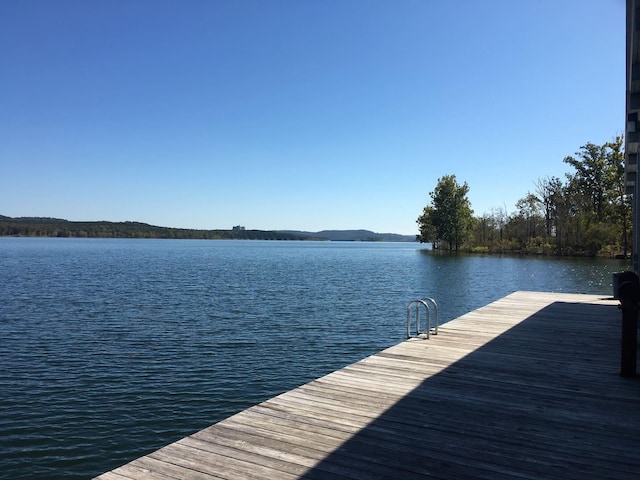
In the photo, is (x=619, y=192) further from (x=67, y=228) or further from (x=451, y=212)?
(x=67, y=228)

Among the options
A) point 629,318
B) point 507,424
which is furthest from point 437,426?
point 629,318

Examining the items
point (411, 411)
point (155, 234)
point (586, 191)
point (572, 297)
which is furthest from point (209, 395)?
point (155, 234)

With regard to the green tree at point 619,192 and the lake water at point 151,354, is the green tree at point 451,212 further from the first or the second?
the lake water at point 151,354

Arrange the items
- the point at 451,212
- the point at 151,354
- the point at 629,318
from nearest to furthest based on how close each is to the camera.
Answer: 1. the point at 629,318
2. the point at 151,354
3. the point at 451,212

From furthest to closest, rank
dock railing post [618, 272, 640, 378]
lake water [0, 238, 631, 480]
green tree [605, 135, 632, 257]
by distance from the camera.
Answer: green tree [605, 135, 632, 257] → lake water [0, 238, 631, 480] → dock railing post [618, 272, 640, 378]

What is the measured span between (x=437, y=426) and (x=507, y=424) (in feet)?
2.20

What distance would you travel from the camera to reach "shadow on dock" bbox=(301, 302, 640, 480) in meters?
3.44

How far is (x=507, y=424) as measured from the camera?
14.3 feet

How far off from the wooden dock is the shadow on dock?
0.01 m

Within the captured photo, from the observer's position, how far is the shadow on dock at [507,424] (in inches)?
136

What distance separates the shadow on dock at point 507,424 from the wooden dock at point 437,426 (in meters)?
0.01

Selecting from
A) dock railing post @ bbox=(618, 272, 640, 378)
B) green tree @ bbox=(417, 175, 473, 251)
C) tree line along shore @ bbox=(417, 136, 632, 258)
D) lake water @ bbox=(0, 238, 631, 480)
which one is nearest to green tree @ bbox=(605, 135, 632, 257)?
tree line along shore @ bbox=(417, 136, 632, 258)

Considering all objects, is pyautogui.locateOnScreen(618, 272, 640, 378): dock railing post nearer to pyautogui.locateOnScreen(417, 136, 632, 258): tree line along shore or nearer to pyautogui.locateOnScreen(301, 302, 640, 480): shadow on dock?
pyautogui.locateOnScreen(301, 302, 640, 480): shadow on dock

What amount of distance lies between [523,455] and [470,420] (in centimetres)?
81
